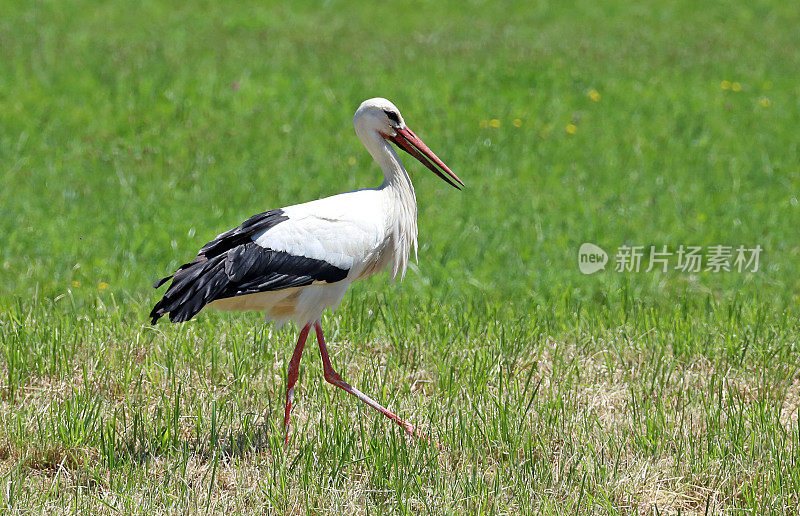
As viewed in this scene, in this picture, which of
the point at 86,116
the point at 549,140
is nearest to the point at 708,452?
the point at 549,140

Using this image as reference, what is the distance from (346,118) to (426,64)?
83.3 inches

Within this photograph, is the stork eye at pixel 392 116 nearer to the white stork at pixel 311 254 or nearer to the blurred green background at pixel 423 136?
the white stork at pixel 311 254

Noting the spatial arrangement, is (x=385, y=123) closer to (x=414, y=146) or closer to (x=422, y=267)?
(x=414, y=146)

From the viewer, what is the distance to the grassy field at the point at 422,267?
4.08 m

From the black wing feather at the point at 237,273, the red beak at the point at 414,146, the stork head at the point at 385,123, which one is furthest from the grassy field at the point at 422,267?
the stork head at the point at 385,123

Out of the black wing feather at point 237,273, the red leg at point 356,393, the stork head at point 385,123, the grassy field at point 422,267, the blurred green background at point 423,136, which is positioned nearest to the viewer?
the grassy field at point 422,267

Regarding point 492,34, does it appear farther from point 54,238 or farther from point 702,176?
point 54,238

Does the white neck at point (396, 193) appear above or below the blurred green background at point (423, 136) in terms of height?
below

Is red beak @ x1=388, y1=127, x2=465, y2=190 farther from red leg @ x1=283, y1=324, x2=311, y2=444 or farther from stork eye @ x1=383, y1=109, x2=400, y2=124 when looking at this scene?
red leg @ x1=283, y1=324, x2=311, y2=444

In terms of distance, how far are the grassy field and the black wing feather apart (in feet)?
1.33

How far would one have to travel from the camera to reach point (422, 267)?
7230 millimetres

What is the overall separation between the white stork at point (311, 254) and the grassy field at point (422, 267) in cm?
41

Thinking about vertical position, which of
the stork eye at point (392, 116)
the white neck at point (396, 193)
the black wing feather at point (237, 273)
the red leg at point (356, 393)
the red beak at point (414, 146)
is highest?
the stork eye at point (392, 116)

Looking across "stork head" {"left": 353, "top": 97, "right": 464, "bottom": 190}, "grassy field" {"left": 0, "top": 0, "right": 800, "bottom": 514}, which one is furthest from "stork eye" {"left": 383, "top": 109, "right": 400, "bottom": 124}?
"grassy field" {"left": 0, "top": 0, "right": 800, "bottom": 514}
